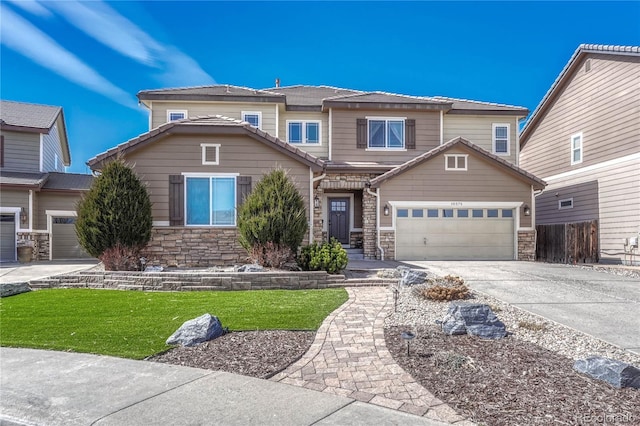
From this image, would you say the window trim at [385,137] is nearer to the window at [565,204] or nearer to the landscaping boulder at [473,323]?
the window at [565,204]

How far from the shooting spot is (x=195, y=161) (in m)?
11.7

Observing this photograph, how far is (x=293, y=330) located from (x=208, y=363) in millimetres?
1375

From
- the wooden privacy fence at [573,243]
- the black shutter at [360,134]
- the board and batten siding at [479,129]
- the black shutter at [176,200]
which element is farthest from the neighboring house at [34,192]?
the wooden privacy fence at [573,243]

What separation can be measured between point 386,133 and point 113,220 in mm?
11084

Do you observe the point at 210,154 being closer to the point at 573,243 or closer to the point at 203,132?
the point at 203,132

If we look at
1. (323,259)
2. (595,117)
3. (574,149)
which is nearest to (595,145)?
(595,117)

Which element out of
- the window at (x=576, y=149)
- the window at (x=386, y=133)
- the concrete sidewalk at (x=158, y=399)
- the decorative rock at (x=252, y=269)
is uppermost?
the window at (x=386, y=133)

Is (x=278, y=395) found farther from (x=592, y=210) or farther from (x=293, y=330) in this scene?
(x=592, y=210)

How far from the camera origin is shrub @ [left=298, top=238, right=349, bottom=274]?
944 cm

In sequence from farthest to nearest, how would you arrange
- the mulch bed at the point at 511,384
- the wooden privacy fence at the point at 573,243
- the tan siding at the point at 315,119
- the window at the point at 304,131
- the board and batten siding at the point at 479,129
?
the board and batten siding at the point at 479,129 → the window at the point at 304,131 → the tan siding at the point at 315,119 → the wooden privacy fence at the point at 573,243 → the mulch bed at the point at 511,384

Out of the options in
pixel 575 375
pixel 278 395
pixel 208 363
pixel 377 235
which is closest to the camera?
pixel 278 395

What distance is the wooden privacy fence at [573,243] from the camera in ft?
44.8

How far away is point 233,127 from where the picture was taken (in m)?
11.7

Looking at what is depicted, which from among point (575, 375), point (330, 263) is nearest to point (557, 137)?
point (330, 263)
